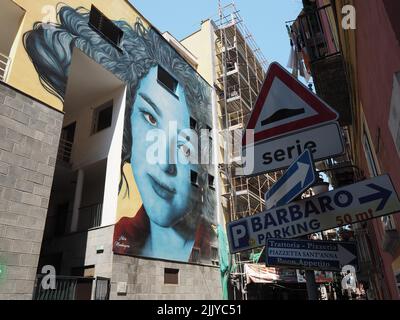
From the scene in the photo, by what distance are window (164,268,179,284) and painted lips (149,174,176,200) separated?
3.23m

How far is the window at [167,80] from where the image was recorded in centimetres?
1707

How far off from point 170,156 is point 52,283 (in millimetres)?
8301

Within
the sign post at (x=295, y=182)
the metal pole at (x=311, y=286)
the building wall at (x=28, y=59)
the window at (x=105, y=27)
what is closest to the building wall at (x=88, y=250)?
the building wall at (x=28, y=59)

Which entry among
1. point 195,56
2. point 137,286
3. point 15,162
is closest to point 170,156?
point 137,286

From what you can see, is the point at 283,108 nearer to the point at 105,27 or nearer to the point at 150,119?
the point at 150,119

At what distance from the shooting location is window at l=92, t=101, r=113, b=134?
14.9m

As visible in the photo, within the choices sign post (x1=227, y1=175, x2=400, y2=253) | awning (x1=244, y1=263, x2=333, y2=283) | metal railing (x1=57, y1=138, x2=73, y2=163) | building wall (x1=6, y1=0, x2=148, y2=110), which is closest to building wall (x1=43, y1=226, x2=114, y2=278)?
metal railing (x1=57, y1=138, x2=73, y2=163)

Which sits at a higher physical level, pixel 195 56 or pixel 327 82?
pixel 195 56

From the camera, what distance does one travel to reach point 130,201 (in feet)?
42.0

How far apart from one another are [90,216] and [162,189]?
11.1ft

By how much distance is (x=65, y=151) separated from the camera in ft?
48.9

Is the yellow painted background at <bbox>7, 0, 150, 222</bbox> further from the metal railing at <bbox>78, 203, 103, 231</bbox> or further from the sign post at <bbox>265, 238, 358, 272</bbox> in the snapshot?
the sign post at <bbox>265, 238, 358, 272</bbox>
